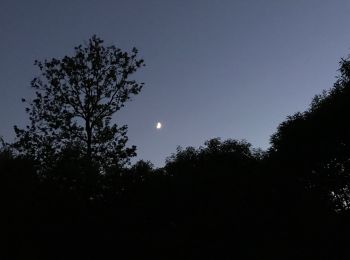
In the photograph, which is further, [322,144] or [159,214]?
[322,144]

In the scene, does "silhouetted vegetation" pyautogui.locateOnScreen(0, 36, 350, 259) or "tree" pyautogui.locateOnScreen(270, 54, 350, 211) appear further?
"tree" pyautogui.locateOnScreen(270, 54, 350, 211)

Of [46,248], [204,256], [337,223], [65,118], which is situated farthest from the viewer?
[65,118]

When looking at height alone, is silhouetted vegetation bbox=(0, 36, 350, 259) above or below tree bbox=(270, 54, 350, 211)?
below

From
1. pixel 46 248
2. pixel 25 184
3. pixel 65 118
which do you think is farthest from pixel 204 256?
pixel 65 118

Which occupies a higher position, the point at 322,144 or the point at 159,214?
the point at 322,144

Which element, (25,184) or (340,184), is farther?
(340,184)

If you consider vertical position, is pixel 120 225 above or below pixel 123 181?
below

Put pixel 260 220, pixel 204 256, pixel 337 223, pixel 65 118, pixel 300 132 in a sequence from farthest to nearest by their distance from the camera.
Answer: pixel 300 132 < pixel 65 118 < pixel 337 223 < pixel 260 220 < pixel 204 256

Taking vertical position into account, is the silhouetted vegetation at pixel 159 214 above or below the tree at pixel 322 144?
below

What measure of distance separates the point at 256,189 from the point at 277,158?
2546cm

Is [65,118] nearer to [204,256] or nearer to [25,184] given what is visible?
[25,184]

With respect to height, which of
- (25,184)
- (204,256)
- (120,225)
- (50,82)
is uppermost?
(50,82)

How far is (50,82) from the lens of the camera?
135 feet

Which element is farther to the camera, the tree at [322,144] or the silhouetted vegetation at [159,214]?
the tree at [322,144]
